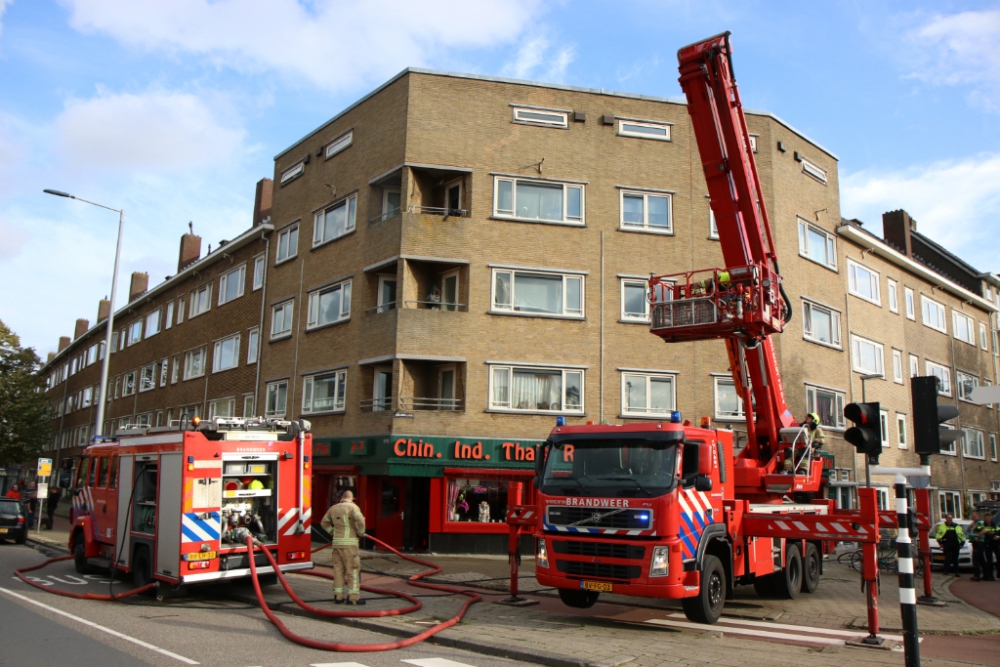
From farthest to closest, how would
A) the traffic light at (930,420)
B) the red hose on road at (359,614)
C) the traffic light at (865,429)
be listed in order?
1. the red hose on road at (359,614)
2. the traffic light at (865,429)
3. the traffic light at (930,420)

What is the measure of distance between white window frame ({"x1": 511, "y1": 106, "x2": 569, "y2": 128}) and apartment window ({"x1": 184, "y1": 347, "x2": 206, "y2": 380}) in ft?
58.5

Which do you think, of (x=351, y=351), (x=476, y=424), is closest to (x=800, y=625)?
(x=476, y=424)

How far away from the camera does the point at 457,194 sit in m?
23.8

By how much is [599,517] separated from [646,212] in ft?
47.9

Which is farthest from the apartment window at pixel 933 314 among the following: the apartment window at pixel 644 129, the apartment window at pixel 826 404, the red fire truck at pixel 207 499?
the red fire truck at pixel 207 499

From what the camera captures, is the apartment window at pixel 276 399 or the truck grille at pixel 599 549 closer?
the truck grille at pixel 599 549

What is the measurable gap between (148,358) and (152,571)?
99.3 ft

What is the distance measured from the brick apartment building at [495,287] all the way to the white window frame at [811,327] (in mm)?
71

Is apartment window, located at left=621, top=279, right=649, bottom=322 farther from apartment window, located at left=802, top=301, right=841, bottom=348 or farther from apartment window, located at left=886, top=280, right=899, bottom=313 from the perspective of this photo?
apartment window, located at left=886, top=280, right=899, bottom=313

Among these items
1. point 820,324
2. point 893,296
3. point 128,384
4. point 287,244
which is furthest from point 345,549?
point 128,384

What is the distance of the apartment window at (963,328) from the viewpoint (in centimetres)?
3781

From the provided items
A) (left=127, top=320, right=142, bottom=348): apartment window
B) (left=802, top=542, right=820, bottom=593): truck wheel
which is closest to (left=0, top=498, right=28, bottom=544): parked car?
(left=127, top=320, right=142, bottom=348): apartment window

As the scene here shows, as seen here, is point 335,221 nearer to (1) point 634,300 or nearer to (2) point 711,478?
(1) point 634,300

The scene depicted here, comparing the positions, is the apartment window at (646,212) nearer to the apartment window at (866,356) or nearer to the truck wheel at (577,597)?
the apartment window at (866,356)
